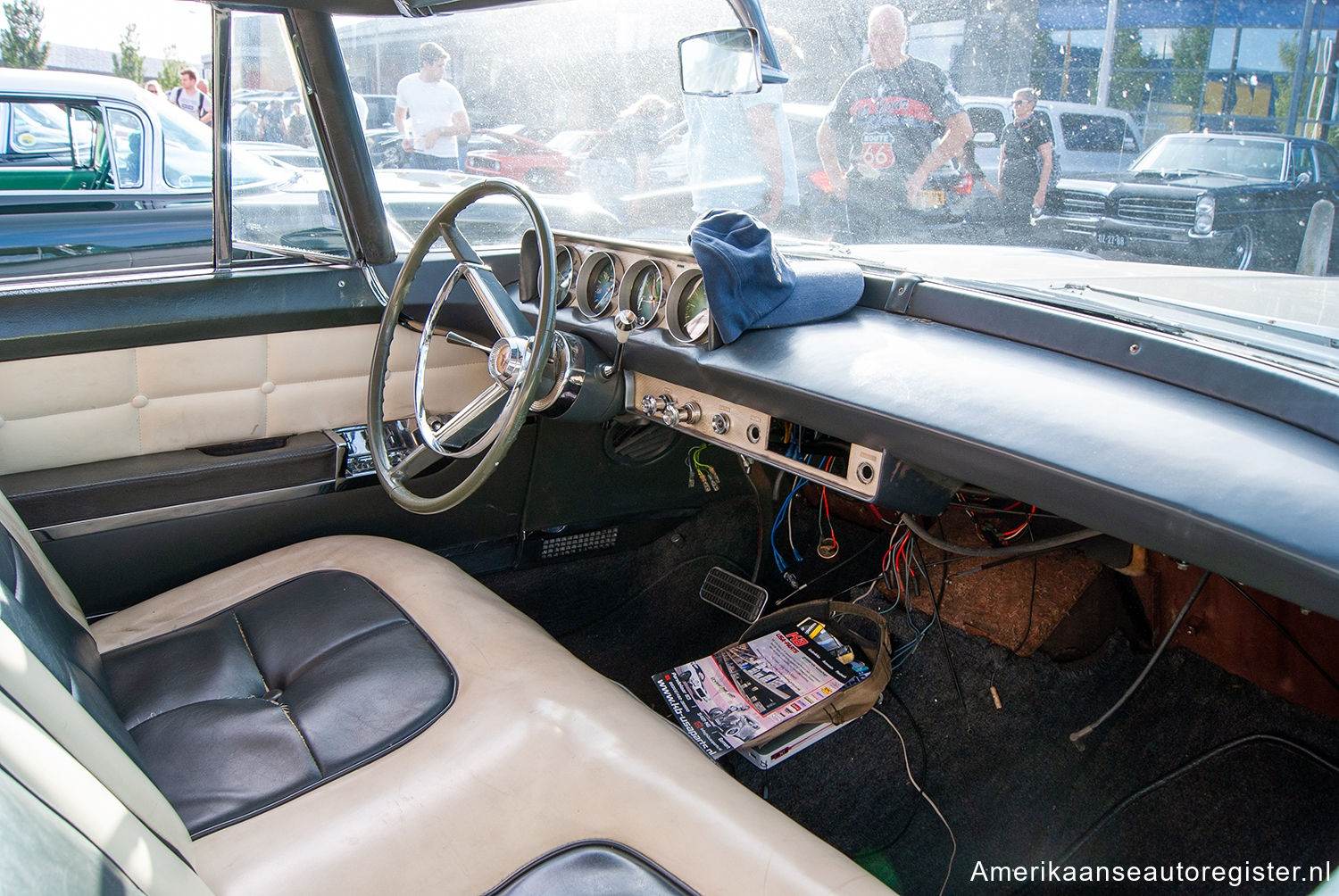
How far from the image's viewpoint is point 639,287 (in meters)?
2.12

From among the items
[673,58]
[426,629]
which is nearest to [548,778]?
[426,629]

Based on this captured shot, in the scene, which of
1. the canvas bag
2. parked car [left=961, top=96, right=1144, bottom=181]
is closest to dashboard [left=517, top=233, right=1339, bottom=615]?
parked car [left=961, top=96, right=1144, bottom=181]

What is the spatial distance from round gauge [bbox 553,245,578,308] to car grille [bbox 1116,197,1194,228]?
48.2 inches

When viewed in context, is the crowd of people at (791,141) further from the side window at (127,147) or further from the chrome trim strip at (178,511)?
the chrome trim strip at (178,511)

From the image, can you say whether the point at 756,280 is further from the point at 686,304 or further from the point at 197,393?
the point at 197,393

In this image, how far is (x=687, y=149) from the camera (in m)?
2.31

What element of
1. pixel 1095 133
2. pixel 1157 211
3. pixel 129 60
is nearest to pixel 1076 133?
pixel 1095 133

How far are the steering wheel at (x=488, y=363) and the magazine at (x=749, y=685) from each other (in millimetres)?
748

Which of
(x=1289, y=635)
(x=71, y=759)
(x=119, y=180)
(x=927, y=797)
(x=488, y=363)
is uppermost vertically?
(x=119, y=180)

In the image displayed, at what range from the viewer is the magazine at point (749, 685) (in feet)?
6.97

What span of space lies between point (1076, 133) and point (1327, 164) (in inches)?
15.3

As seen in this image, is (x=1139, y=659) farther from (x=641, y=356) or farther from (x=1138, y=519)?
(x=641, y=356)

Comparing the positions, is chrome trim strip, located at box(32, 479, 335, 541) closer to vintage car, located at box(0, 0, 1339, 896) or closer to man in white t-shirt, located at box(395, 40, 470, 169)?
vintage car, located at box(0, 0, 1339, 896)

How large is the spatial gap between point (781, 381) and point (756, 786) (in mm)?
999
